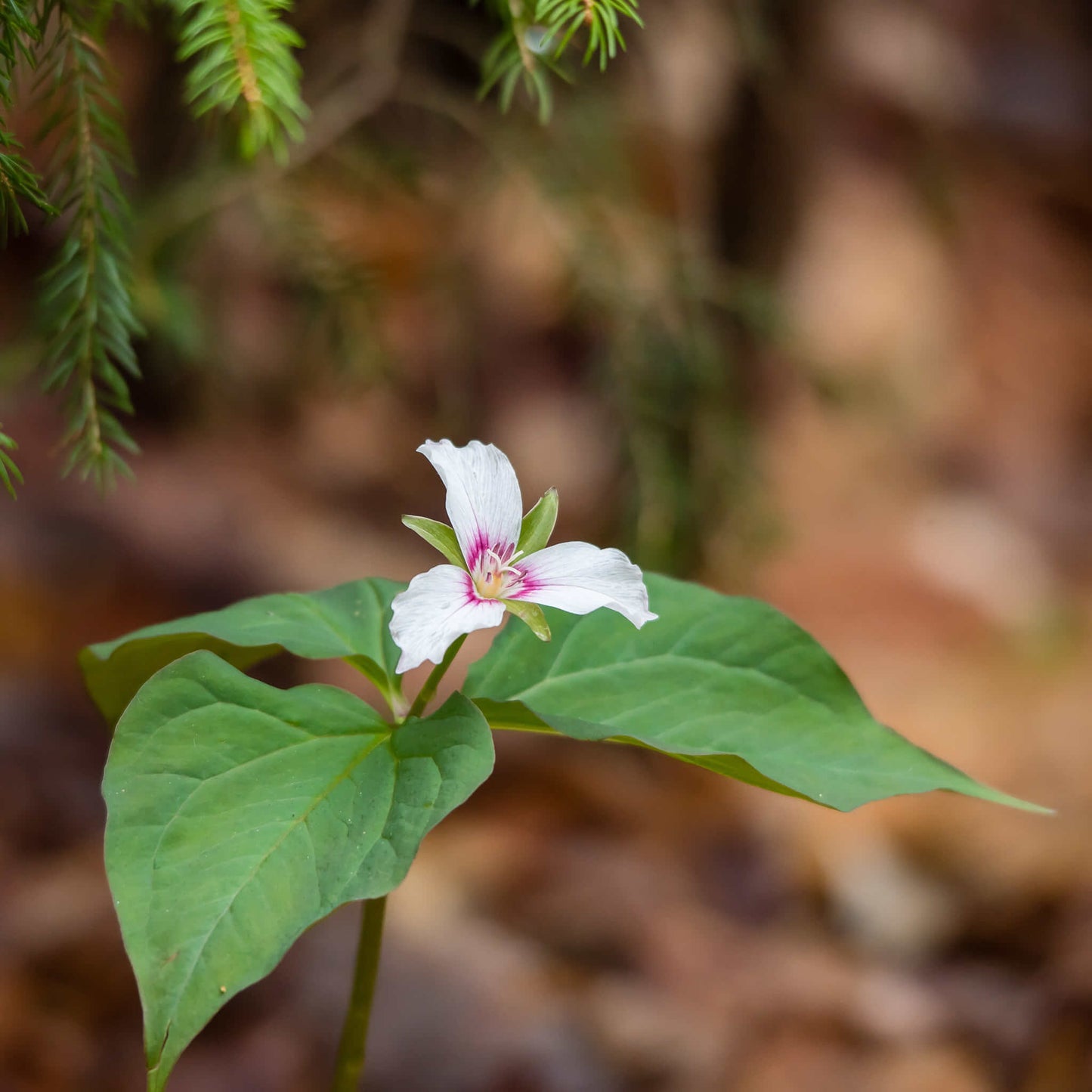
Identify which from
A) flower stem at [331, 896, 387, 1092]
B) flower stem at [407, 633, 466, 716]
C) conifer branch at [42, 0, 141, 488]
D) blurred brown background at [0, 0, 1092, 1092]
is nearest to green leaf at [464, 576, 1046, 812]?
flower stem at [407, 633, 466, 716]

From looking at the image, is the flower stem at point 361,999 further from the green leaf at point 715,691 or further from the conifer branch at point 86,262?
the conifer branch at point 86,262

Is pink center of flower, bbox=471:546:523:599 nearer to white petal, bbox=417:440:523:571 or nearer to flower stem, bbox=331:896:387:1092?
white petal, bbox=417:440:523:571

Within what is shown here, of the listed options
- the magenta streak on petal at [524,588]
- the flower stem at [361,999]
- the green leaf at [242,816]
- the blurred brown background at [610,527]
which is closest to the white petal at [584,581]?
the magenta streak on petal at [524,588]

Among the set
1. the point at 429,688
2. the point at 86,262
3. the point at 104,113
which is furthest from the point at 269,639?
the point at 104,113

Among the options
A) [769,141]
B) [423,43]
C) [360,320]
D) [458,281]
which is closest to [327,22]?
[423,43]

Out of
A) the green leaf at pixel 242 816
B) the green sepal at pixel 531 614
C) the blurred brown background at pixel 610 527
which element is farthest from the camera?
the blurred brown background at pixel 610 527

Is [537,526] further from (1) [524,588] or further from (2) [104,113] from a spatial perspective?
(2) [104,113]
